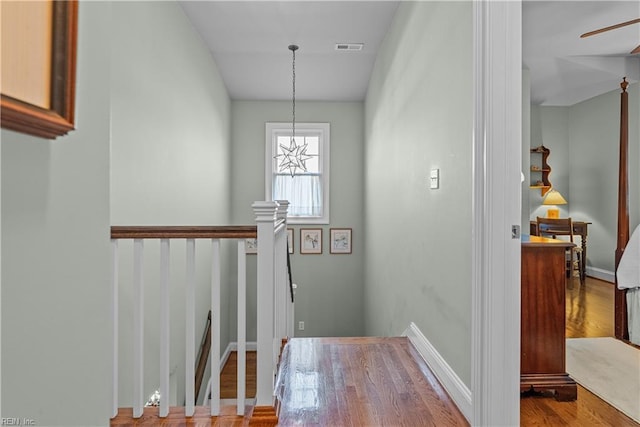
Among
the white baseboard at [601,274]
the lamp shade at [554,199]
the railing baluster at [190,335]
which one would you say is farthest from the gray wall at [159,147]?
the white baseboard at [601,274]

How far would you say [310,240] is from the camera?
5.80 metres

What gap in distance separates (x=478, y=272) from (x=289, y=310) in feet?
7.18

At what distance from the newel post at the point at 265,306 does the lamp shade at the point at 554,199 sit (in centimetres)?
607

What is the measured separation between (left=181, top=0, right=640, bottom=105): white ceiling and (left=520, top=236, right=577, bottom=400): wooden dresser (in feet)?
7.40

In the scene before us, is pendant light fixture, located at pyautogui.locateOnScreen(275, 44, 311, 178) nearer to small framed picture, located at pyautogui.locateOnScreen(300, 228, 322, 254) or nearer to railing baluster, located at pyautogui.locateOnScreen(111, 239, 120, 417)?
small framed picture, located at pyautogui.locateOnScreen(300, 228, 322, 254)

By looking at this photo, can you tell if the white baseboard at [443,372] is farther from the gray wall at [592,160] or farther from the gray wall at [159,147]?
the gray wall at [592,160]

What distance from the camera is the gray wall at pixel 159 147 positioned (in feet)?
7.40

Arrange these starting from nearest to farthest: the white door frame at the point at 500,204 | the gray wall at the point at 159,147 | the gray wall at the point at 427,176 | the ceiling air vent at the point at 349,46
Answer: the white door frame at the point at 500,204 < the gray wall at the point at 427,176 < the gray wall at the point at 159,147 < the ceiling air vent at the point at 349,46

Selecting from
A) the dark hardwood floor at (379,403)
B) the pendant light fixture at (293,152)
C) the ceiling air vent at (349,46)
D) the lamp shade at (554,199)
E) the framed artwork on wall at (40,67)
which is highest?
the ceiling air vent at (349,46)

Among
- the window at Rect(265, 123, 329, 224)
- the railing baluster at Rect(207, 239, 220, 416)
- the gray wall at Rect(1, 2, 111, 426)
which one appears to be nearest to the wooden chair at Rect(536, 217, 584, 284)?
the window at Rect(265, 123, 329, 224)

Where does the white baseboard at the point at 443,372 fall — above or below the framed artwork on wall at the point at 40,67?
below

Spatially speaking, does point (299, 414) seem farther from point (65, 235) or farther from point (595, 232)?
point (595, 232)

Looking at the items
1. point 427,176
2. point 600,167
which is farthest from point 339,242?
point 600,167

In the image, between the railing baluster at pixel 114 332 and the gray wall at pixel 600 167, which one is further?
the gray wall at pixel 600 167
